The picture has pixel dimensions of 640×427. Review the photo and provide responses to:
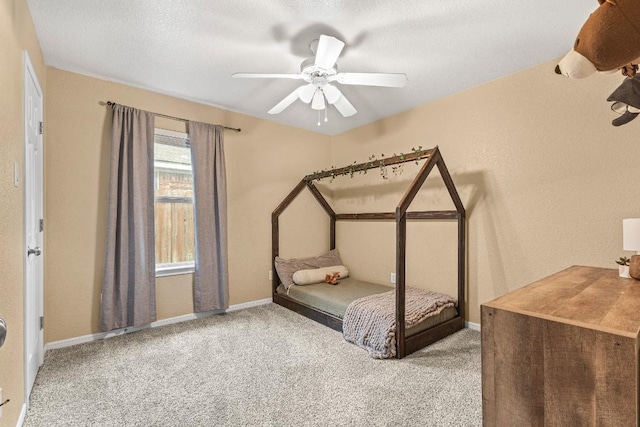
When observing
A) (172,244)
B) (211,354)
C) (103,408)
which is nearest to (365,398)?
(211,354)

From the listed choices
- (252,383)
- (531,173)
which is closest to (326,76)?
(531,173)

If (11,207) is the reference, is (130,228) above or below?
below

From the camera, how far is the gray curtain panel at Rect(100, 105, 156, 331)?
283cm

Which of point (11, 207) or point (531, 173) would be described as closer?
point (11, 207)

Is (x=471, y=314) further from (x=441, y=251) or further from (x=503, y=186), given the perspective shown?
(x=503, y=186)

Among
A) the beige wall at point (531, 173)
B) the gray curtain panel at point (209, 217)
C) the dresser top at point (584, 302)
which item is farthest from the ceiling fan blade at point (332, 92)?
the dresser top at point (584, 302)

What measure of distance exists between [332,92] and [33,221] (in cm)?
252

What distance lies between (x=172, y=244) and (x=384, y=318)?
2.46 m

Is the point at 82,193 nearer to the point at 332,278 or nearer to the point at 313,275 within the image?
the point at 313,275

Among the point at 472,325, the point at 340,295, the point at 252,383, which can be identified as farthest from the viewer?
the point at 340,295

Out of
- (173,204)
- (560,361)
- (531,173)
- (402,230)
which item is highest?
(531,173)

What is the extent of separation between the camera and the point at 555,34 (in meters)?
2.21

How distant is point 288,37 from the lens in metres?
2.25

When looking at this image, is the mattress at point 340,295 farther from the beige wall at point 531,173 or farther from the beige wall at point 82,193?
the beige wall at point 82,193
